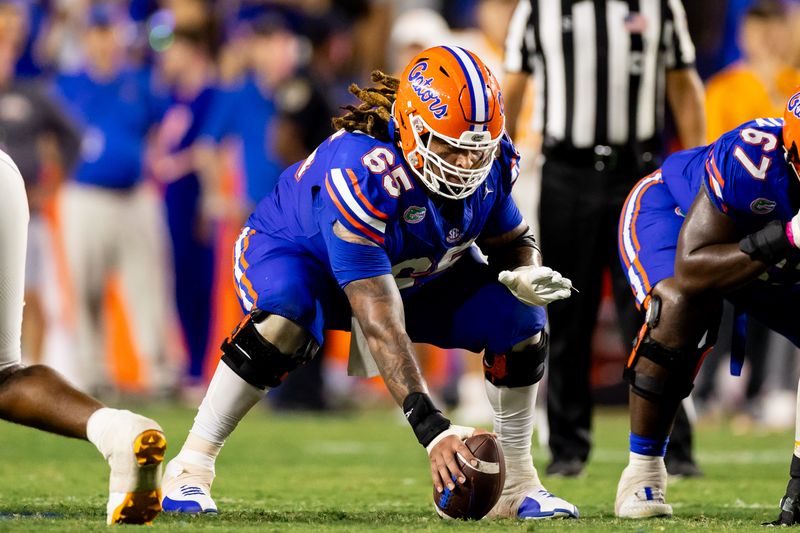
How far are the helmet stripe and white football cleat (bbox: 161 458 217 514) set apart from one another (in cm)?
133

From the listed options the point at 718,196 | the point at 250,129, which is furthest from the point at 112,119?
the point at 718,196

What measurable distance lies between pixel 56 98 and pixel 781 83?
15.4ft

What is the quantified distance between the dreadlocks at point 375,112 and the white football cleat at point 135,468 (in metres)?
1.24

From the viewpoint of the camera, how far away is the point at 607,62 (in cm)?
611

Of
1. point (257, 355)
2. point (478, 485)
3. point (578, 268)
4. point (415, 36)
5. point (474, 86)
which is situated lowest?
point (478, 485)

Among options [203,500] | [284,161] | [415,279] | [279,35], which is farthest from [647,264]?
[279,35]

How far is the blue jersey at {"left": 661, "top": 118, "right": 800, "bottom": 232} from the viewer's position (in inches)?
167

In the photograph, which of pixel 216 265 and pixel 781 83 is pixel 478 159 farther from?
pixel 216 265

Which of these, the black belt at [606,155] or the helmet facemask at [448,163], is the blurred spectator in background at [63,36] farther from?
the helmet facemask at [448,163]

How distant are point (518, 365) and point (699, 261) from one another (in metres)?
0.64

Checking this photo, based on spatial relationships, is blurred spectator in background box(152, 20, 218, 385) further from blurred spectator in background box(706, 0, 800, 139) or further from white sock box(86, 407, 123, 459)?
white sock box(86, 407, 123, 459)

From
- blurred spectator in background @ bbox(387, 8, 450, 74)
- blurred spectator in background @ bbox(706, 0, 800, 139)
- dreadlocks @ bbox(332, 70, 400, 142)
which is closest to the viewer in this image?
dreadlocks @ bbox(332, 70, 400, 142)

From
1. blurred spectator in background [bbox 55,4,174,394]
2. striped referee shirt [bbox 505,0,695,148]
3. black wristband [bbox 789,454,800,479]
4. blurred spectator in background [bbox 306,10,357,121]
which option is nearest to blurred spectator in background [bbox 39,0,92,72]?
blurred spectator in background [bbox 55,4,174,394]

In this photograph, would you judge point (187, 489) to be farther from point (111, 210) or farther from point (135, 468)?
point (111, 210)
